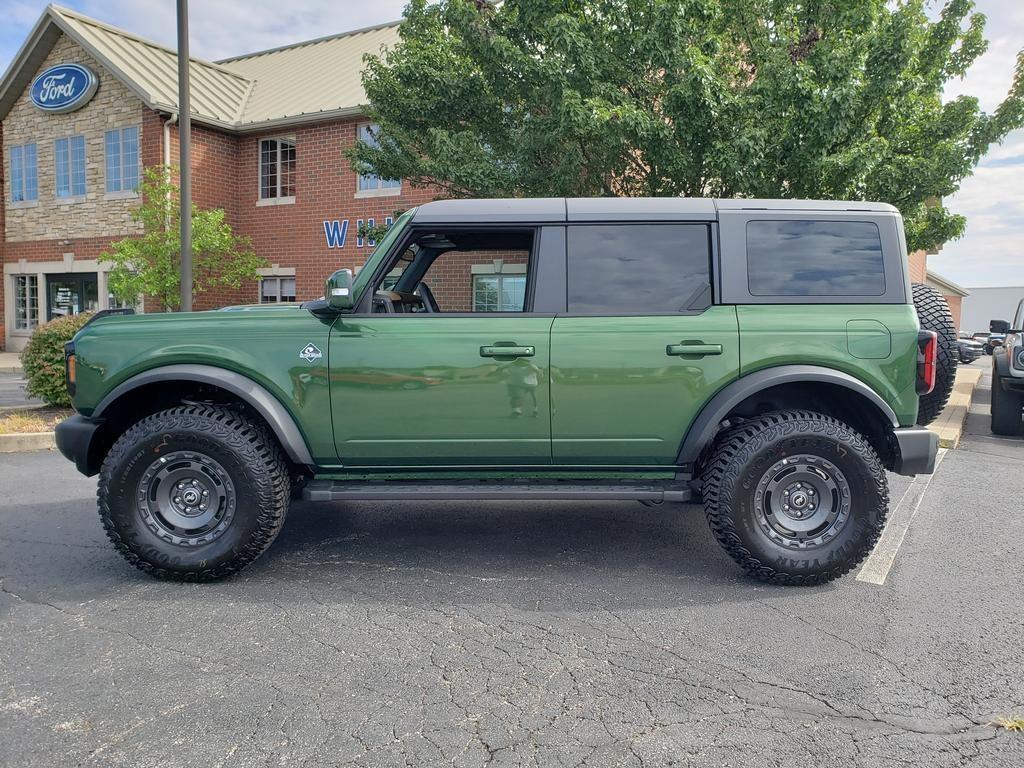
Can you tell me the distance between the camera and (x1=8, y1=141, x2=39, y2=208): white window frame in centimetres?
2120

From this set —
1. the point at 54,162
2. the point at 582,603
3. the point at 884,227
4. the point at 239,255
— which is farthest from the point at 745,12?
the point at 54,162

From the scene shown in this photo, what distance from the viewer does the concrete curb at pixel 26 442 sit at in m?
8.02

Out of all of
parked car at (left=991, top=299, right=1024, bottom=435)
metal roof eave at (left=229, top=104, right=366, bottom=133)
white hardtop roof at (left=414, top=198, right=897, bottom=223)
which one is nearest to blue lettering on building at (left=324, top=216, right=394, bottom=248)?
metal roof eave at (left=229, top=104, right=366, bottom=133)

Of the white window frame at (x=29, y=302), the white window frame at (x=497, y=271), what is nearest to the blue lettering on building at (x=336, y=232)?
the white window frame at (x=29, y=302)

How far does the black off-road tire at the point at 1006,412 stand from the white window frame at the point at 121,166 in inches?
723

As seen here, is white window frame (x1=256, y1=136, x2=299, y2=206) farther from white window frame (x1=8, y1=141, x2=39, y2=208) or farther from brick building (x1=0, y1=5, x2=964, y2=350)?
white window frame (x1=8, y1=141, x2=39, y2=208)

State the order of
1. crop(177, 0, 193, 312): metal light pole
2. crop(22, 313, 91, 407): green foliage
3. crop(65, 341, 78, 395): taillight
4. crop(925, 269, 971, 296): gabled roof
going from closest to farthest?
1. crop(65, 341, 78, 395): taillight
2. crop(22, 313, 91, 407): green foliage
3. crop(177, 0, 193, 312): metal light pole
4. crop(925, 269, 971, 296): gabled roof

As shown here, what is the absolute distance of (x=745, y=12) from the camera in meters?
10.1

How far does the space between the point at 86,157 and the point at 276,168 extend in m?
5.21

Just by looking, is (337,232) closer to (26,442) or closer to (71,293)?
(71,293)

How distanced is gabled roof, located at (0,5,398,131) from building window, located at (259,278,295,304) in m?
3.65

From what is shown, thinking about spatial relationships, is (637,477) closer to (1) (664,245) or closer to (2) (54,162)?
(1) (664,245)

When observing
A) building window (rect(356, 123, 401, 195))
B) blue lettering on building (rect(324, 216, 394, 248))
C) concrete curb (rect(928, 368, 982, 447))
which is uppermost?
building window (rect(356, 123, 401, 195))

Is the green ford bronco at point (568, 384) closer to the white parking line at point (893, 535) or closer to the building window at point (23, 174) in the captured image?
the white parking line at point (893, 535)
